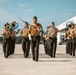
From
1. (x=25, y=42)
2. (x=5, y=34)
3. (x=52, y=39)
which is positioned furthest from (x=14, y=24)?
(x=52, y=39)

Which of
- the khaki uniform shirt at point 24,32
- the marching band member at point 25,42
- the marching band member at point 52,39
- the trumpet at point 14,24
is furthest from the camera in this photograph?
the trumpet at point 14,24

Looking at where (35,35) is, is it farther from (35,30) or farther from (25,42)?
(25,42)

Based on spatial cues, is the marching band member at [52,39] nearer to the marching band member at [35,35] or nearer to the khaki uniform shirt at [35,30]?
the marching band member at [35,35]

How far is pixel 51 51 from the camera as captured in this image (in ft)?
58.6

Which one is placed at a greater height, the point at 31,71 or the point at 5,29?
the point at 5,29

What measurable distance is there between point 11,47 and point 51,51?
3755mm

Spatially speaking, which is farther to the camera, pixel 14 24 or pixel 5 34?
pixel 14 24

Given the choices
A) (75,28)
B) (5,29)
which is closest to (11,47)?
(5,29)

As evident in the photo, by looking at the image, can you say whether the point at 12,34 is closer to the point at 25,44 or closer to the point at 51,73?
the point at 25,44

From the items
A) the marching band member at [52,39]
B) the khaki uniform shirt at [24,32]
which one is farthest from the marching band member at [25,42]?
the marching band member at [52,39]

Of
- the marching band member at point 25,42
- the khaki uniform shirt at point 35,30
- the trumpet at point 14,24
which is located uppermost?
the trumpet at point 14,24

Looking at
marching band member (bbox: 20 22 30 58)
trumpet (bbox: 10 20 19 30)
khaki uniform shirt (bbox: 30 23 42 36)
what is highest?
trumpet (bbox: 10 20 19 30)

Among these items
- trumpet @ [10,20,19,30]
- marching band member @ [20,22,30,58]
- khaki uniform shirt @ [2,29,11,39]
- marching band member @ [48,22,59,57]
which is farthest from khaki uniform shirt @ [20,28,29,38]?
trumpet @ [10,20,19,30]

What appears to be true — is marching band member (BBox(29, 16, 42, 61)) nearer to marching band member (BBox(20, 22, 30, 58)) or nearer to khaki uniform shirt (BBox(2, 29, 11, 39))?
marching band member (BBox(20, 22, 30, 58))
